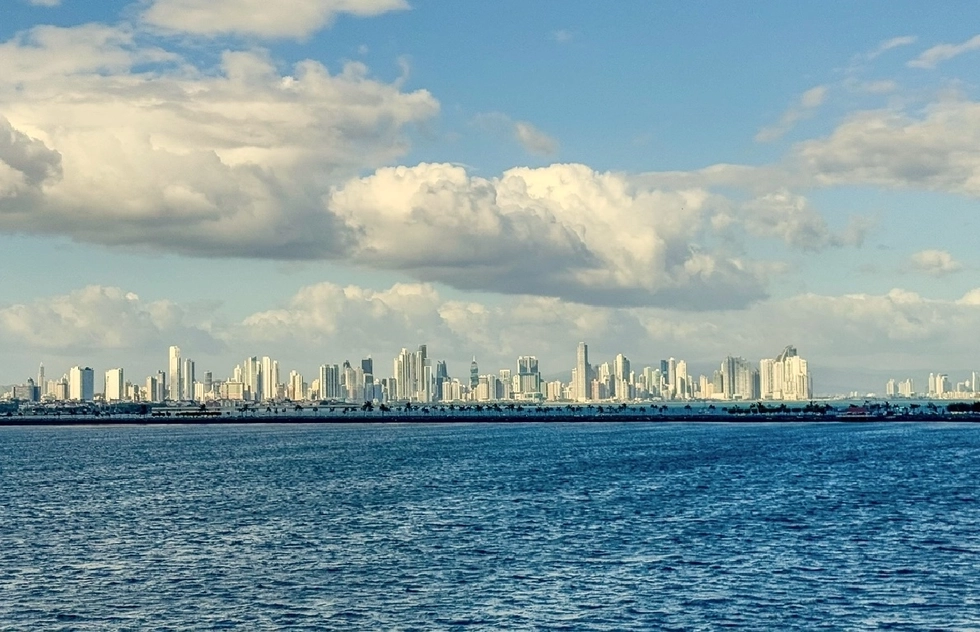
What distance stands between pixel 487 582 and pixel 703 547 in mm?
15718

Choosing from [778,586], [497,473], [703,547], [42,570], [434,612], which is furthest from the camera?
[497,473]

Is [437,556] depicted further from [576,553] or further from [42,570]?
[42,570]

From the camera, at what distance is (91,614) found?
1799 inches

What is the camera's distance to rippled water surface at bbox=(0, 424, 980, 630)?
4547 cm

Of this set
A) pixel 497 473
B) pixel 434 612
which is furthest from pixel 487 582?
pixel 497 473

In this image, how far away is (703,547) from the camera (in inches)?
2425

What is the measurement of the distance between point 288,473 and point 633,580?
251 feet

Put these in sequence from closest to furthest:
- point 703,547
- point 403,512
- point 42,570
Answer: point 42,570 < point 703,547 < point 403,512

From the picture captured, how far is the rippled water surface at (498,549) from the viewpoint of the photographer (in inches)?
1790

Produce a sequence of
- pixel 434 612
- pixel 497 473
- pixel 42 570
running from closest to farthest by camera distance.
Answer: pixel 434 612 → pixel 42 570 → pixel 497 473

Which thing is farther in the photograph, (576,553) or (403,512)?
(403,512)

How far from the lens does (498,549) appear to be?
200 feet

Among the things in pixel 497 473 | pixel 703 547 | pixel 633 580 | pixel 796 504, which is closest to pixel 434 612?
pixel 633 580

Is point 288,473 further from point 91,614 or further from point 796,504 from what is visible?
→ point 91,614
